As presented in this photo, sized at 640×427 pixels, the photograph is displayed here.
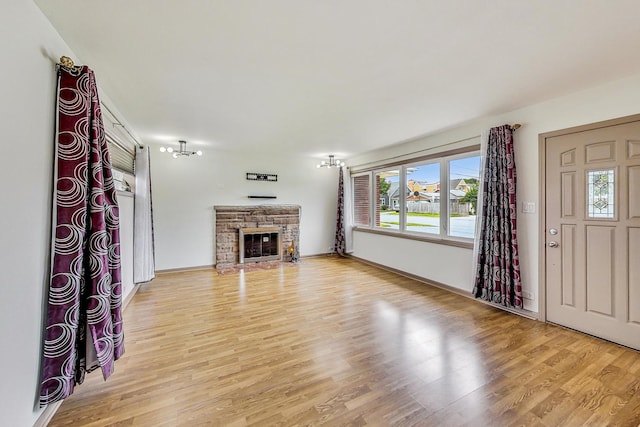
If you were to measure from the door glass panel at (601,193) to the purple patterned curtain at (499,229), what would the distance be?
0.63 m

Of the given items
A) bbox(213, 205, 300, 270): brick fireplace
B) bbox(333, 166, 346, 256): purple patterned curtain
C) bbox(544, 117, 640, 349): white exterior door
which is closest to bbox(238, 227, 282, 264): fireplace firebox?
bbox(213, 205, 300, 270): brick fireplace

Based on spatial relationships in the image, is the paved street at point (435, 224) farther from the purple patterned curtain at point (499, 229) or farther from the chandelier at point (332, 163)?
the chandelier at point (332, 163)

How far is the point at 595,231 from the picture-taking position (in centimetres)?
258

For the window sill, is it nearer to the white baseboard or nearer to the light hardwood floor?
the light hardwood floor

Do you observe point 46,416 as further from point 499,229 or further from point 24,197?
point 499,229

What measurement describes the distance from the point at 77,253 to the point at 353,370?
2.06m

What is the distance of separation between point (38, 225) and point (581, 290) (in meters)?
4.45

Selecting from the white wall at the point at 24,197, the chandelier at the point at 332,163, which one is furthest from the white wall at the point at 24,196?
the chandelier at the point at 332,163

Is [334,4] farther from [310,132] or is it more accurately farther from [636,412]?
[636,412]

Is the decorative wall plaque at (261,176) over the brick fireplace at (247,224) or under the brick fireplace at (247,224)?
over

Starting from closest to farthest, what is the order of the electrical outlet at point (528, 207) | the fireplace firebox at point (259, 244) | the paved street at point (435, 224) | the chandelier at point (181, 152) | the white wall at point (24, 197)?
1. the white wall at point (24, 197)
2. the electrical outlet at point (528, 207)
3. the paved street at point (435, 224)
4. the chandelier at point (181, 152)
5. the fireplace firebox at point (259, 244)

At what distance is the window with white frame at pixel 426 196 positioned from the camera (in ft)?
12.6

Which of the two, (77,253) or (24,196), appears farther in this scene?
(77,253)

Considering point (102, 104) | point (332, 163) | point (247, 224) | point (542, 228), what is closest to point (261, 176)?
point (247, 224)
